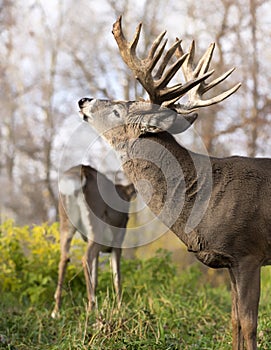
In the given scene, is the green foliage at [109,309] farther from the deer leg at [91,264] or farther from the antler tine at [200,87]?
the antler tine at [200,87]

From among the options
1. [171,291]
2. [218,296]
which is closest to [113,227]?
[171,291]

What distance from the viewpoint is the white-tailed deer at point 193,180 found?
400cm

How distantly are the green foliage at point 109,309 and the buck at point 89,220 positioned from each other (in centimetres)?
30

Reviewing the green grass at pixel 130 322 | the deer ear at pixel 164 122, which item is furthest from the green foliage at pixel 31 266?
the deer ear at pixel 164 122

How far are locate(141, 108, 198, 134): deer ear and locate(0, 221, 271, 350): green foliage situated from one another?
1655mm

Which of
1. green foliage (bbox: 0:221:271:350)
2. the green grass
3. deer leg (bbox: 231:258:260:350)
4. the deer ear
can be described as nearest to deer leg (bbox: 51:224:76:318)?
green foliage (bbox: 0:221:271:350)

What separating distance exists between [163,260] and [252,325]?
186 inches

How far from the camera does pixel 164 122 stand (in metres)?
4.25

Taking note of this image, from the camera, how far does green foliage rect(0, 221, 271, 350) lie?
4746 mm

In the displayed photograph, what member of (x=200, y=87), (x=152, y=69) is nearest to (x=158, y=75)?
(x=152, y=69)

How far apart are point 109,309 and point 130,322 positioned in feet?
0.94

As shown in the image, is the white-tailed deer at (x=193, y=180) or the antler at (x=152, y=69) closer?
the white-tailed deer at (x=193, y=180)

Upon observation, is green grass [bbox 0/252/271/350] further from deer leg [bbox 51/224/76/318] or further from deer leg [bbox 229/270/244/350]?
deer leg [bbox 229/270/244/350]

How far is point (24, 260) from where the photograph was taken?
8.36m
